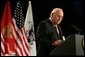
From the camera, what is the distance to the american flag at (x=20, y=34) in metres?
4.20

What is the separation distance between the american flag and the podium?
1607mm

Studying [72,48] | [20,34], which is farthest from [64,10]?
[72,48]

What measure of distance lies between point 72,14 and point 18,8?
38.7 inches

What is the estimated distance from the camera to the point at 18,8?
426cm

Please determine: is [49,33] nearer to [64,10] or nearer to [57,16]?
[57,16]

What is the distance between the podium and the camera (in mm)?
2576

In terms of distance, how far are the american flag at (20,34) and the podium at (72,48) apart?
161 cm

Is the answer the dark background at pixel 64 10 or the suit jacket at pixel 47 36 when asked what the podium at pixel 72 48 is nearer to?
the suit jacket at pixel 47 36

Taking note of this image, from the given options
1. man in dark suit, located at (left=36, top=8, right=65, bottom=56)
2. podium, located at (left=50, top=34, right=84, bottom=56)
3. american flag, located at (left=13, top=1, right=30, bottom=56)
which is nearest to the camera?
podium, located at (left=50, top=34, right=84, bottom=56)

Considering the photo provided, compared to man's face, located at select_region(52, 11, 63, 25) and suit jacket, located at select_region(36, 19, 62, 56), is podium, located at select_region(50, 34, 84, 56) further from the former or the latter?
man's face, located at select_region(52, 11, 63, 25)

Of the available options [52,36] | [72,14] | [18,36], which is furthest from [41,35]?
[72,14]

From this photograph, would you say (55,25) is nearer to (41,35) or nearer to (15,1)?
(41,35)

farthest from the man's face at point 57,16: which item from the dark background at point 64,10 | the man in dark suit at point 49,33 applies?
the dark background at point 64,10

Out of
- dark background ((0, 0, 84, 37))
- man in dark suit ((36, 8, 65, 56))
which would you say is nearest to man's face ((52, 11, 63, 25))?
man in dark suit ((36, 8, 65, 56))
